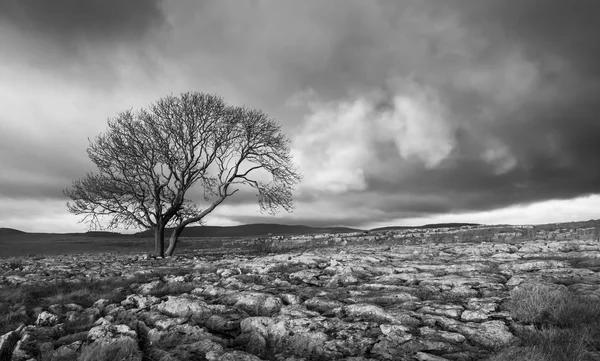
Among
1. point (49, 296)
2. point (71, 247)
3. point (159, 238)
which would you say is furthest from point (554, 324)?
point (71, 247)

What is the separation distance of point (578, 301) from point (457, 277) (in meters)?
3.43

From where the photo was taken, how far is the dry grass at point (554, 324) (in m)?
4.75

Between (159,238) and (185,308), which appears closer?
(185,308)

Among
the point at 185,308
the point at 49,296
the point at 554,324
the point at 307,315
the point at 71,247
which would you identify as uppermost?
the point at 71,247

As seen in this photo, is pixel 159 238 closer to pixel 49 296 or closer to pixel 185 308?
pixel 49 296

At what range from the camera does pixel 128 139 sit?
22109 mm

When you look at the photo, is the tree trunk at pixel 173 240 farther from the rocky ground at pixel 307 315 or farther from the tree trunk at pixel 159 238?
the rocky ground at pixel 307 315

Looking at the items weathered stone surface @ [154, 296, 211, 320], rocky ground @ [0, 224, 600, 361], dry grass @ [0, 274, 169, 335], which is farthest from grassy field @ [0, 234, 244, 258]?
weathered stone surface @ [154, 296, 211, 320]

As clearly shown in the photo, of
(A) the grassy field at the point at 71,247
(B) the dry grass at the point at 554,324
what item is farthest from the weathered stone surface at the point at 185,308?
(A) the grassy field at the point at 71,247

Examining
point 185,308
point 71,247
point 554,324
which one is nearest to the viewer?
point 554,324

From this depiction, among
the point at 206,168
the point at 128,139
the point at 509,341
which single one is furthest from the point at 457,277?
the point at 128,139

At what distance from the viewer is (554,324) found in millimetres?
5969

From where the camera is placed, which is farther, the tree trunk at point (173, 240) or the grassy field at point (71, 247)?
the grassy field at point (71, 247)

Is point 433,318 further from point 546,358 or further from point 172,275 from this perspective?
point 172,275
